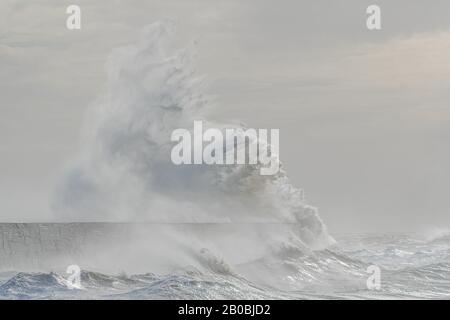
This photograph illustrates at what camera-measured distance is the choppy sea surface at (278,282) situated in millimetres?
28203

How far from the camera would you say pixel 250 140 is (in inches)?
A: 1649

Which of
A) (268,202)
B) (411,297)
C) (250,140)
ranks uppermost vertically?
(250,140)

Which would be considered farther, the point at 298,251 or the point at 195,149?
the point at 195,149

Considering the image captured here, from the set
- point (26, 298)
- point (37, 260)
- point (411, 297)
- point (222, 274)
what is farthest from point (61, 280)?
point (411, 297)

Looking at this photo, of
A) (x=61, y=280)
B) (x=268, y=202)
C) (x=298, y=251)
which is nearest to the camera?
(x=61, y=280)

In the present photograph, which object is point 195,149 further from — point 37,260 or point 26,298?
point 26,298

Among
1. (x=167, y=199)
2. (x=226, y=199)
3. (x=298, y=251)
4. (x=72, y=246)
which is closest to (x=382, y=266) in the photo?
(x=298, y=251)

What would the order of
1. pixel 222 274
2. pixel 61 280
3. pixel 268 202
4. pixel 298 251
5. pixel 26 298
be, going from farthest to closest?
1. pixel 268 202
2. pixel 298 251
3. pixel 222 274
4. pixel 61 280
5. pixel 26 298

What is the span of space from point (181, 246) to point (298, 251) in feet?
18.7

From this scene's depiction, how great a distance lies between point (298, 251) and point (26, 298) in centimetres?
1491

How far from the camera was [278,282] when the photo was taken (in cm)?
3512

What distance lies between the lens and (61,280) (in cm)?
2977

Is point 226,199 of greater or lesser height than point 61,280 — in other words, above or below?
above

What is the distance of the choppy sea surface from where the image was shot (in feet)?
92.5
